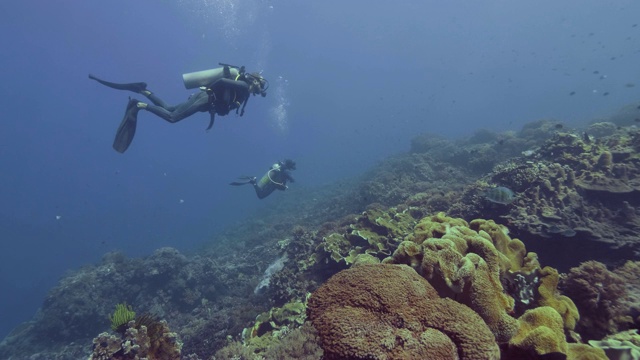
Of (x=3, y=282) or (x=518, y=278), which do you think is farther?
(x=3, y=282)

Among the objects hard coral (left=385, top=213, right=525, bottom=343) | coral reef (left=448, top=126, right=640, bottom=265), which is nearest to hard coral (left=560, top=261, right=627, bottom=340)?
hard coral (left=385, top=213, right=525, bottom=343)

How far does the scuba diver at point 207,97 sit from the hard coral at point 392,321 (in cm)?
916

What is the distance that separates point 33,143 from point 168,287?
672ft

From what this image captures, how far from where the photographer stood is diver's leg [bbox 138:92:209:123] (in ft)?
37.2

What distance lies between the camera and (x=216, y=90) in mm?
10977

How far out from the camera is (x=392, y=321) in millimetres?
2680

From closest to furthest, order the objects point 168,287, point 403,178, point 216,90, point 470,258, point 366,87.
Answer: point 470,258, point 216,90, point 168,287, point 403,178, point 366,87

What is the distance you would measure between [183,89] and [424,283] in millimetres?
167781

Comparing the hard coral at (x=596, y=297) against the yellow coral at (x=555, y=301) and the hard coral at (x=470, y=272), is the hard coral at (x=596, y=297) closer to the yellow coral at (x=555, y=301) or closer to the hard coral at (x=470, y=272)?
the yellow coral at (x=555, y=301)

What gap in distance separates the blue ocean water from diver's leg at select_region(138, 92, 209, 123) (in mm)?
34402

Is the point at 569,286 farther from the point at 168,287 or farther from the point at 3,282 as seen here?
the point at 3,282

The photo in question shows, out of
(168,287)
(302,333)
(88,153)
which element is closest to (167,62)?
(88,153)

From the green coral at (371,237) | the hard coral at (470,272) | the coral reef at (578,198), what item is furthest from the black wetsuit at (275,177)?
the hard coral at (470,272)

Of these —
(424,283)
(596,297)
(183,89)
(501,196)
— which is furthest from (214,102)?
(183,89)
